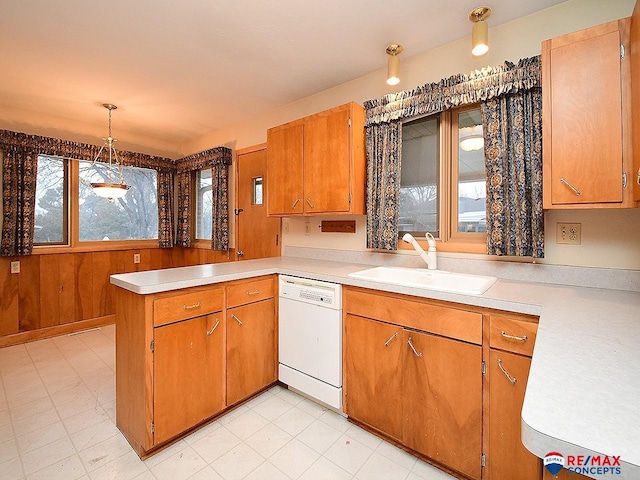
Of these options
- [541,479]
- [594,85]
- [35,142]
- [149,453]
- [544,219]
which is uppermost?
[35,142]

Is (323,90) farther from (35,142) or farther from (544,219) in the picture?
(35,142)

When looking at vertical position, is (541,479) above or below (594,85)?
below

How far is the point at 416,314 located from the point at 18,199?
4.00m

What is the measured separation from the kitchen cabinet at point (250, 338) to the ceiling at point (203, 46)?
1.66 m

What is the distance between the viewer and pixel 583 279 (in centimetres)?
160

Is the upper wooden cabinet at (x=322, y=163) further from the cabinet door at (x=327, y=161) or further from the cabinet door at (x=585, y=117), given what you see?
the cabinet door at (x=585, y=117)

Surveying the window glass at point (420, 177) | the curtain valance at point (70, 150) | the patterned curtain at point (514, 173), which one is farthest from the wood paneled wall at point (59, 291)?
the patterned curtain at point (514, 173)

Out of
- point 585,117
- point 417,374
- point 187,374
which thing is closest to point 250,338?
point 187,374

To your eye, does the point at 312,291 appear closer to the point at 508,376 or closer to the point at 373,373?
the point at 373,373

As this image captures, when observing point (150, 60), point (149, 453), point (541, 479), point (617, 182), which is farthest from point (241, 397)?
point (150, 60)

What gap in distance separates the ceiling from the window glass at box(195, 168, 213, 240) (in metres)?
1.19

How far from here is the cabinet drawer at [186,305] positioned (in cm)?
159

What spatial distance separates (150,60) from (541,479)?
3.06 m

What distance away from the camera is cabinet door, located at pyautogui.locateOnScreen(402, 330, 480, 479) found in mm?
1396
